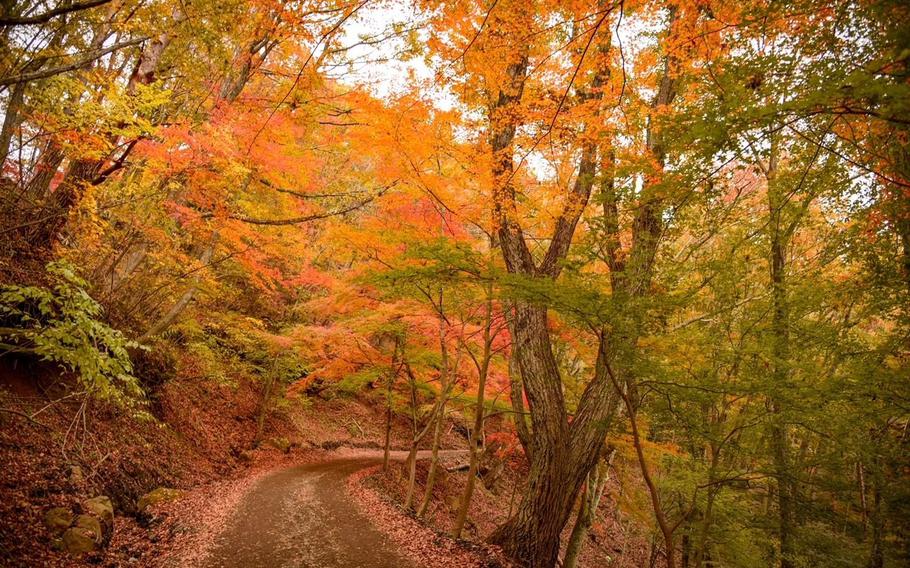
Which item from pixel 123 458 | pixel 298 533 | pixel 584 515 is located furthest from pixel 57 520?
pixel 584 515

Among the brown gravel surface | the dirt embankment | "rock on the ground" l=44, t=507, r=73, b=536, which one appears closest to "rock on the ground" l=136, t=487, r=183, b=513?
the dirt embankment

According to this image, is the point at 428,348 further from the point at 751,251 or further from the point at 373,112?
the point at 751,251

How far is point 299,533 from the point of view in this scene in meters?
7.54

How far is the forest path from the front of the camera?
20.9 ft

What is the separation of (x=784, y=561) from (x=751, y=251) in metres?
7.38

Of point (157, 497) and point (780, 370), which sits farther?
point (157, 497)

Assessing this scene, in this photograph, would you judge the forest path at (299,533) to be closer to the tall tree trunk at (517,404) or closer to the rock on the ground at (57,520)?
the rock on the ground at (57,520)

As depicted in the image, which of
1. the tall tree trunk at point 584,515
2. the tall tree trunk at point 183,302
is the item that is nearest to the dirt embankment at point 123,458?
the tall tree trunk at point 183,302

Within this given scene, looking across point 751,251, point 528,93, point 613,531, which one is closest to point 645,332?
point 528,93

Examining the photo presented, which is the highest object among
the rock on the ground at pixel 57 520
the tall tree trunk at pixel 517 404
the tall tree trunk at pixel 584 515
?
the tall tree trunk at pixel 517 404

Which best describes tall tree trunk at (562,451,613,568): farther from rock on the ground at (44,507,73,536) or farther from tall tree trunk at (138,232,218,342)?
tall tree trunk at (138,232,218,342)

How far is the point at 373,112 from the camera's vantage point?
7.70 m

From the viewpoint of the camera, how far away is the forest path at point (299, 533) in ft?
20.9

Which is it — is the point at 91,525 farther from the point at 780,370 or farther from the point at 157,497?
the point at 780,370
